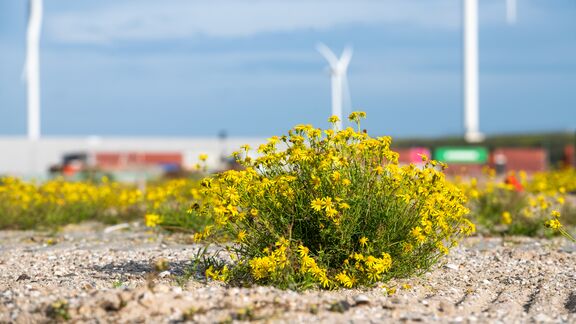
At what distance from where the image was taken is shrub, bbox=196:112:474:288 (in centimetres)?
614

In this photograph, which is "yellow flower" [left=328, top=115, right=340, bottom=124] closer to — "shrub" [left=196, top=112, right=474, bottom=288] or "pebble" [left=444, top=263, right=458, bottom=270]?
"shrub" [left=196, top=112, right=474, bottom=288]

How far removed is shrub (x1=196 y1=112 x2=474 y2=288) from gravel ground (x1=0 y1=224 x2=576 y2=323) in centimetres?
24

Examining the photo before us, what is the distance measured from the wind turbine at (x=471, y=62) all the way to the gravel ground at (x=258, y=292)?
72.6 ft

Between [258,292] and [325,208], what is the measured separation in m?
0.82

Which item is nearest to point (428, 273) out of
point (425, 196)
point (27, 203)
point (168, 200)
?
point (425, 196)

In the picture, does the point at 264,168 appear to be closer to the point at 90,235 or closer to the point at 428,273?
the point at 428,273

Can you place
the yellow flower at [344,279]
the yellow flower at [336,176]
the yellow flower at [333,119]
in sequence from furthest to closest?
the yellow flower at [333,119] → the yellow flower at [344,279] → the yellow flower at [336,176]

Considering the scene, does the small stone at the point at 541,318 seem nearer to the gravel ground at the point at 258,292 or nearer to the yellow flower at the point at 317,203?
the gravel ground at the point at 258,292

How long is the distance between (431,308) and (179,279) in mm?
1888

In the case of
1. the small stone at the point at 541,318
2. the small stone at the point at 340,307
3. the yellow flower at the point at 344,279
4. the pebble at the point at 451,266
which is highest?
the yellow flower at the point at 344,279

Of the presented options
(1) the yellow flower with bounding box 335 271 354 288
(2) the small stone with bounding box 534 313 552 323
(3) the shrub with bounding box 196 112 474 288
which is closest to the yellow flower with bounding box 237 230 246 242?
(3) the shrub with bounding box 196 112 474 288

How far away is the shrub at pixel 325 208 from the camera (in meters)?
6.14

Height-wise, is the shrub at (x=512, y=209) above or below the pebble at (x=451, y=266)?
above

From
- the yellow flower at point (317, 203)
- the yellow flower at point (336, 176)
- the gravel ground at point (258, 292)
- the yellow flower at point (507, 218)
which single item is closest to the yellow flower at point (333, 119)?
the yellow flower at point (336, 176)
